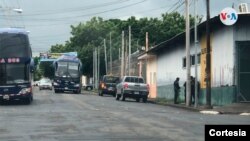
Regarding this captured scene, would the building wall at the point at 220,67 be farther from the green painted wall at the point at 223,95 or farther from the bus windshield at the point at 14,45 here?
the bus windshield at the point at 14,45

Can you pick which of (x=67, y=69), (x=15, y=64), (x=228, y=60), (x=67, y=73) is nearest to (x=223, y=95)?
(x=228, y=60)

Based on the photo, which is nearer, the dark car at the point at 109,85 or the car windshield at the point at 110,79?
the dark car at the point at 109,85

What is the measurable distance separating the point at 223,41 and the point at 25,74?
1202cm

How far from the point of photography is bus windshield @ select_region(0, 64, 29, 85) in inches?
1292

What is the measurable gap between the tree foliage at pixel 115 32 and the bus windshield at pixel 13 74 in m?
51.3

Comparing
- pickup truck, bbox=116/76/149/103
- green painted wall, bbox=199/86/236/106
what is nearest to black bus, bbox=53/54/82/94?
pickup truck, bbox=116/76/149/103

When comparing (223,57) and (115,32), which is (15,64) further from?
(115,32)

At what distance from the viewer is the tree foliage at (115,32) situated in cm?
8606

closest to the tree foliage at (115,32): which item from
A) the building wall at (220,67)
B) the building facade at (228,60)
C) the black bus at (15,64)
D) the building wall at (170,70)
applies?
the building wall at (170,70)

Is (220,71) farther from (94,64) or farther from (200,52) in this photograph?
(94,64)

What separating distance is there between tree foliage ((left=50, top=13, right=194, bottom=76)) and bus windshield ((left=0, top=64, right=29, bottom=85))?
51.3m

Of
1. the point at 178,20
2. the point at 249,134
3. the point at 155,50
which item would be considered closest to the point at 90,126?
the point at 249,134

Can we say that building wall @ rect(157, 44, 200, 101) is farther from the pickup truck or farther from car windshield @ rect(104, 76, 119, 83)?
car windshield @ rect(104, 76, 119, 83)

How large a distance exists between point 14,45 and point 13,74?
1.86 m
